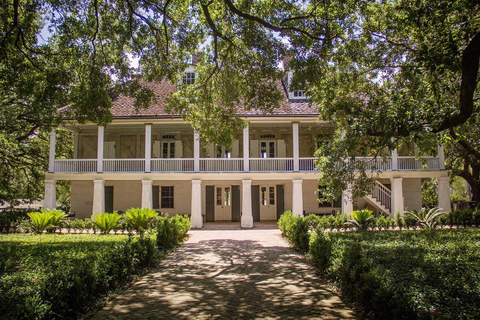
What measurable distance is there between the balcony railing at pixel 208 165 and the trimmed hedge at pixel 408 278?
1204cm

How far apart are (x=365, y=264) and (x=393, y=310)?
61.1 inches

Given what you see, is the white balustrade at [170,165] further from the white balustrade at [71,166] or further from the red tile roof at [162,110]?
the white balustrade at [71,166]

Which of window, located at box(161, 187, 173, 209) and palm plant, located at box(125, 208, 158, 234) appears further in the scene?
window, located at box(161, 187, 173, 209)

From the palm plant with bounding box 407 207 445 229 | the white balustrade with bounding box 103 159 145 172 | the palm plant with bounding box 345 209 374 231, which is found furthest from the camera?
the white balustrade with bounding box 103 159 145 172

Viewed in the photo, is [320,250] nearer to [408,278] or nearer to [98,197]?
[408,278]

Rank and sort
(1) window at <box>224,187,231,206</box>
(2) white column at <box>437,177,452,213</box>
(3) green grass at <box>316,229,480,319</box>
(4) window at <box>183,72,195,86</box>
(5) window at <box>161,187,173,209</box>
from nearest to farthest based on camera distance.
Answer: (3) green grass at <box>316,229,480,319</box>
(2) white column at <box>437,177,452,213</box>
(4) window at <box>183,72,195,86</box>
(5) window at <box>161,187,173,209</box>
(1) window at <box>224,187,231,206</box>

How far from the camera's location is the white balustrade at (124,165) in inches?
809

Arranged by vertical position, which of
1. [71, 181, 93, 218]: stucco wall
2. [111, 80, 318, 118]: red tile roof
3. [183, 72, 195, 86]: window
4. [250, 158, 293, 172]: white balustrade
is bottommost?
[71, 181, 93, 218]: stucco wall

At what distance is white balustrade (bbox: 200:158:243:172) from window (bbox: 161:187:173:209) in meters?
3.81

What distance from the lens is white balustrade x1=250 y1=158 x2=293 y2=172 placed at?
20422 mm

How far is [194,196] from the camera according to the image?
1988cm

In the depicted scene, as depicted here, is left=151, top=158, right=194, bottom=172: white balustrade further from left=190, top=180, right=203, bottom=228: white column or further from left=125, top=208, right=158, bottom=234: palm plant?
left=125, top=208, right=158, bottom=234: palm plant

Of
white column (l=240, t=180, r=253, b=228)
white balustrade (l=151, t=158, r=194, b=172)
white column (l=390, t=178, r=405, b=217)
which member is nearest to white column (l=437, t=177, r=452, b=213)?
white column (l=390, t=178, r=405, b=217)

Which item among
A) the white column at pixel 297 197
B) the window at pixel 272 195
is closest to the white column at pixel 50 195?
the window at pixel 272 195
